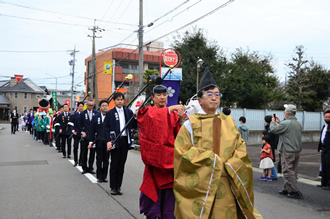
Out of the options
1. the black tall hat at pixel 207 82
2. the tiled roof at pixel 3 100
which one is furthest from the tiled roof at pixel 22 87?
the black tall hat at pixel 207 82

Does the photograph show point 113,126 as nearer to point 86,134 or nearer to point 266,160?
point 86,134

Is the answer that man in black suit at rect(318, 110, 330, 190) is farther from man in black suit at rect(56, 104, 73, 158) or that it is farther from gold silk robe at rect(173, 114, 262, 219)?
man in black suit at rect(56, 104, 73, 158)

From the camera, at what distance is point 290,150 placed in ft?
22.0

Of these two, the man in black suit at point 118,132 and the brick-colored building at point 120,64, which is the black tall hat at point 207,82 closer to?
the man in black suit at point 118,132

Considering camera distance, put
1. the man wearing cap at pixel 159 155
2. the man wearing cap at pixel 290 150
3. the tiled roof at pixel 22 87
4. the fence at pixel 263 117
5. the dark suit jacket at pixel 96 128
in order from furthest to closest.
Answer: the tiled roof at pixel 22 87
the fence at pixel 263 117
the dark suit jacket at pixel 96 128
the man wearing cap at pixel 290 150
the man wearing cap at pixel 159 155

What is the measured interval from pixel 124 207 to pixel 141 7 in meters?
16.5

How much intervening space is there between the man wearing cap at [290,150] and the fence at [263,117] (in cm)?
1134

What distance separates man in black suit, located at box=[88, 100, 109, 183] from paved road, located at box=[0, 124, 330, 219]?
13.6 inches

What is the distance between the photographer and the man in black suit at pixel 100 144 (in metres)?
7.59

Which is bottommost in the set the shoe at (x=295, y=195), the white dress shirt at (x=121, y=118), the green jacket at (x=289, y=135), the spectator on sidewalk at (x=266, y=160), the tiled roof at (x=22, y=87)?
the shoe at (x=295, y=195)

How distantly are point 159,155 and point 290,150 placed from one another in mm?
3928

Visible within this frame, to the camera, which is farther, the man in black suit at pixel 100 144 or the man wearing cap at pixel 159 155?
the man in black suit at pixel 100 144

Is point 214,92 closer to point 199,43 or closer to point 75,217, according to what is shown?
point 75,217

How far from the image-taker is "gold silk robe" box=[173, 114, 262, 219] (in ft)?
9.09
